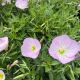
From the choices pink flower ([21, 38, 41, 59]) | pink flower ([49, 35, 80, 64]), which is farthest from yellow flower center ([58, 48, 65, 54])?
pink flower ([21, 38, 41, 59])

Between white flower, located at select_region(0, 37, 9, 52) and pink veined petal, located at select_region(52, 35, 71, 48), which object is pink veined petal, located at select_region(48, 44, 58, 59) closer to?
pink veined petal, located at select_region(52, 35, 71, 48)

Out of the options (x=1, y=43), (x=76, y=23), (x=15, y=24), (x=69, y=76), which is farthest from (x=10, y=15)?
(x=69, y=76)

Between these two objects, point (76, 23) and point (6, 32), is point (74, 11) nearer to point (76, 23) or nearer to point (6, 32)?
point (76, 23)

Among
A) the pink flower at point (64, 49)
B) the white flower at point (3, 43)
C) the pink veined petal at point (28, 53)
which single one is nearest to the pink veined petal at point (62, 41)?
the pink flower at point (64, 49)

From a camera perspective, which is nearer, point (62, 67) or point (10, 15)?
point (62, 67)

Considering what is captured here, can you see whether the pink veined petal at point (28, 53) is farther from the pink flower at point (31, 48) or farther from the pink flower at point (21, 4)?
the pink flower at point (21, 4)
